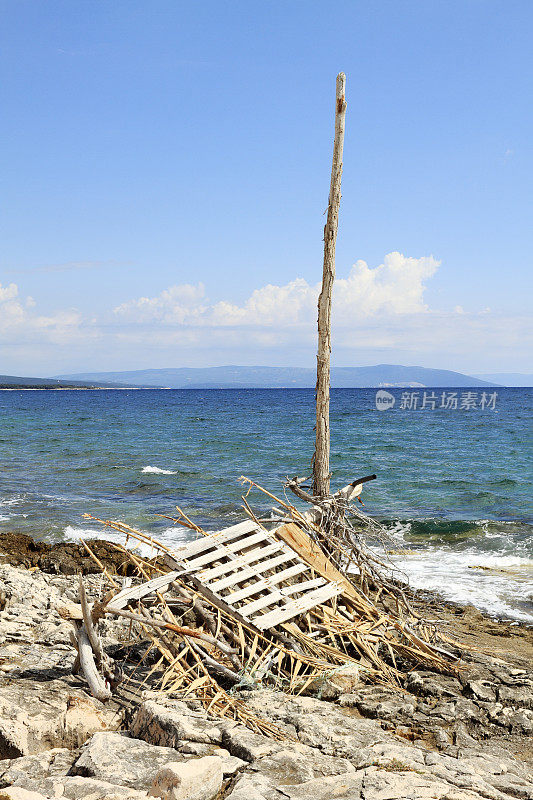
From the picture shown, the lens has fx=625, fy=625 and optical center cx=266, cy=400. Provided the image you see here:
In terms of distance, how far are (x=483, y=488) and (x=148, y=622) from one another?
17.0 metres

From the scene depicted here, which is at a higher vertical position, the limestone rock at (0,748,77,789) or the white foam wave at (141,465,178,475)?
the limestone rock at (0,748,77,789)

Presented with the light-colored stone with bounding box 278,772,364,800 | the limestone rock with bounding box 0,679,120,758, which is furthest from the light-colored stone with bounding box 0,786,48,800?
the light-colored stone with bounding box 278,772,364,800

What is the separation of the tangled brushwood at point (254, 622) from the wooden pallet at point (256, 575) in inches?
0.4

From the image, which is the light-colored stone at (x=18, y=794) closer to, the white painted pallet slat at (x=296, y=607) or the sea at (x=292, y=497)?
the white painted pallet slat at (x=296, y=607)

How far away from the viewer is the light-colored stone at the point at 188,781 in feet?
10.5

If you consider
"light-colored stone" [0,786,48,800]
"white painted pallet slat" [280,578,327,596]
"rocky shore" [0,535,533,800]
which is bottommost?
"rocky shore" [0,535,533,800]

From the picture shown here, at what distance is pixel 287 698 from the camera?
4.83m

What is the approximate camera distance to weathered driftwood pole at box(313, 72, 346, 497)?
23.3ft

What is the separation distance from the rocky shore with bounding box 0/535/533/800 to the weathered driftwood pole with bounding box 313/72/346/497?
7.84 feet

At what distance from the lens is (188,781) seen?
10.5 ft

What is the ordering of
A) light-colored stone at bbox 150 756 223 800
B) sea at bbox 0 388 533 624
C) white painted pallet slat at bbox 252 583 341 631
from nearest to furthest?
light-colored stone at bbox 150 756 223 800, white painted pallet slat at bbox 252 583 341 631, sea at bbox 0 388 533 624

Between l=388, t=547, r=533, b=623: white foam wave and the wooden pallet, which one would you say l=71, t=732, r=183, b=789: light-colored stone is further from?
l=388, t=547, r=533, b=623: white foam wave

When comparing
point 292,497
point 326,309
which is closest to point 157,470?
point 292,497

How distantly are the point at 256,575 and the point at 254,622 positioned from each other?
492mm
